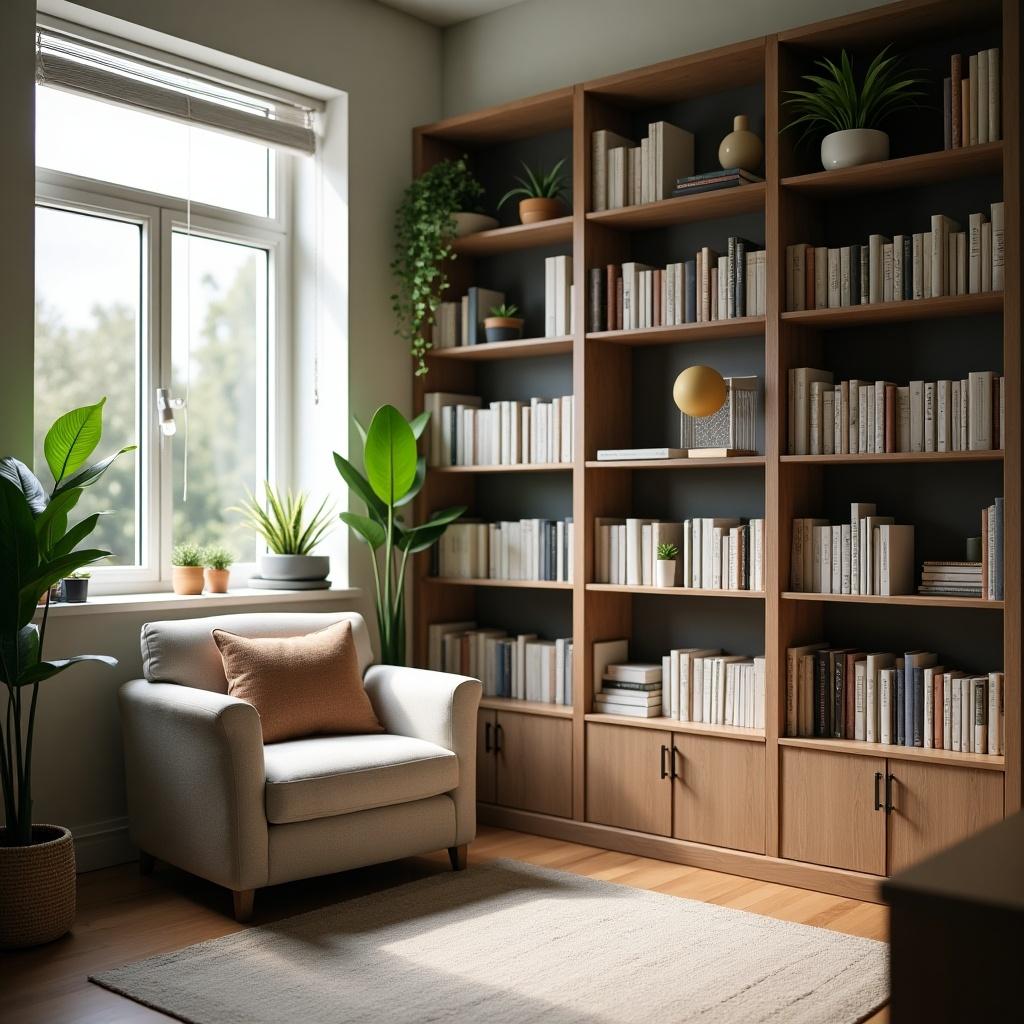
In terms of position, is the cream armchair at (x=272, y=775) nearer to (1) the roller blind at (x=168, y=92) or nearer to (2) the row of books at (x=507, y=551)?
(2) the row of books at (x=507, y=551)

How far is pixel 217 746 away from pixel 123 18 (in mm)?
2416

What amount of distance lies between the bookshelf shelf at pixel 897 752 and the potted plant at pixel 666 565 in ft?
2.17

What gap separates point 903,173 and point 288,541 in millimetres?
2478

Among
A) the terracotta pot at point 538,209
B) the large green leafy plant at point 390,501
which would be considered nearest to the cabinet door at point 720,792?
the large green leafy plant at point 390,501

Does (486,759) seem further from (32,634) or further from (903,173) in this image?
(903,173)

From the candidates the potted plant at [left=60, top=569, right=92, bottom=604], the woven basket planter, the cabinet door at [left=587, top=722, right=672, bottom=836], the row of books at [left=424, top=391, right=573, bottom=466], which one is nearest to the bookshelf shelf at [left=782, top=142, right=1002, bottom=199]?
the row of books at [left=424, top=391, right=573, bottom=466]

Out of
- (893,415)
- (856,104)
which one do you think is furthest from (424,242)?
(893,415)

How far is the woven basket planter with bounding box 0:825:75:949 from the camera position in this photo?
3092 mm

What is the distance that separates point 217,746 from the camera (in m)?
3.27

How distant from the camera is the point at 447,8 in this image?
188 inches

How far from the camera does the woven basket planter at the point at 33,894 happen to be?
3.09 m

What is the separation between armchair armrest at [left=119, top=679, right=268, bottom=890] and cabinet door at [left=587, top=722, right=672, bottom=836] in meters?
1.35

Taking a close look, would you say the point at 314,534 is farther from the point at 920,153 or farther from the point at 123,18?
the point at 920,153

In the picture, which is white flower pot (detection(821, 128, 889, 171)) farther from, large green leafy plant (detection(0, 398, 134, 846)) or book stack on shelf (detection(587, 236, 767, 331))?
large green leafy plant (detection(0, 398, 134, 846))
